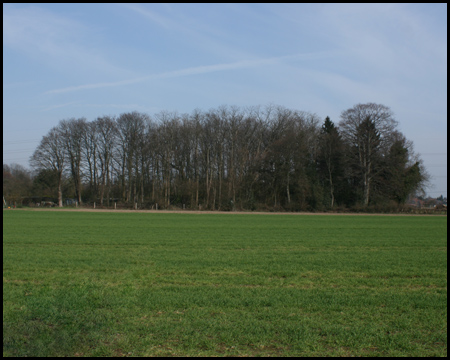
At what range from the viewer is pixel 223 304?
328 inches

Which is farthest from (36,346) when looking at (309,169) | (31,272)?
(309,169)

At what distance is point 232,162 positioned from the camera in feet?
235

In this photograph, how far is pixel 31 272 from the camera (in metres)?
11.5

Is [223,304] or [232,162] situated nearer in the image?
[223,304]

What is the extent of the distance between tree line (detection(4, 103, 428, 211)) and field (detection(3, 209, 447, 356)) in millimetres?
52662

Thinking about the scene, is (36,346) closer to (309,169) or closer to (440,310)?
(440,310)

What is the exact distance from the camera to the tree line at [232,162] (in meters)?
65.2

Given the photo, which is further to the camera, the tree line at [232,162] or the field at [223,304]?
the tree line at [232,162]

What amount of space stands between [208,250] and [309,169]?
178 ft

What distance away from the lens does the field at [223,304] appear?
6.20 meters

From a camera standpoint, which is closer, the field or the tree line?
the field

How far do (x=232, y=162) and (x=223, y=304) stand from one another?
63.5 metres

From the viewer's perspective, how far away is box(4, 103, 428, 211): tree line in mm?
65250

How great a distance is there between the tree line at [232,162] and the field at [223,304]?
52.7 metres
